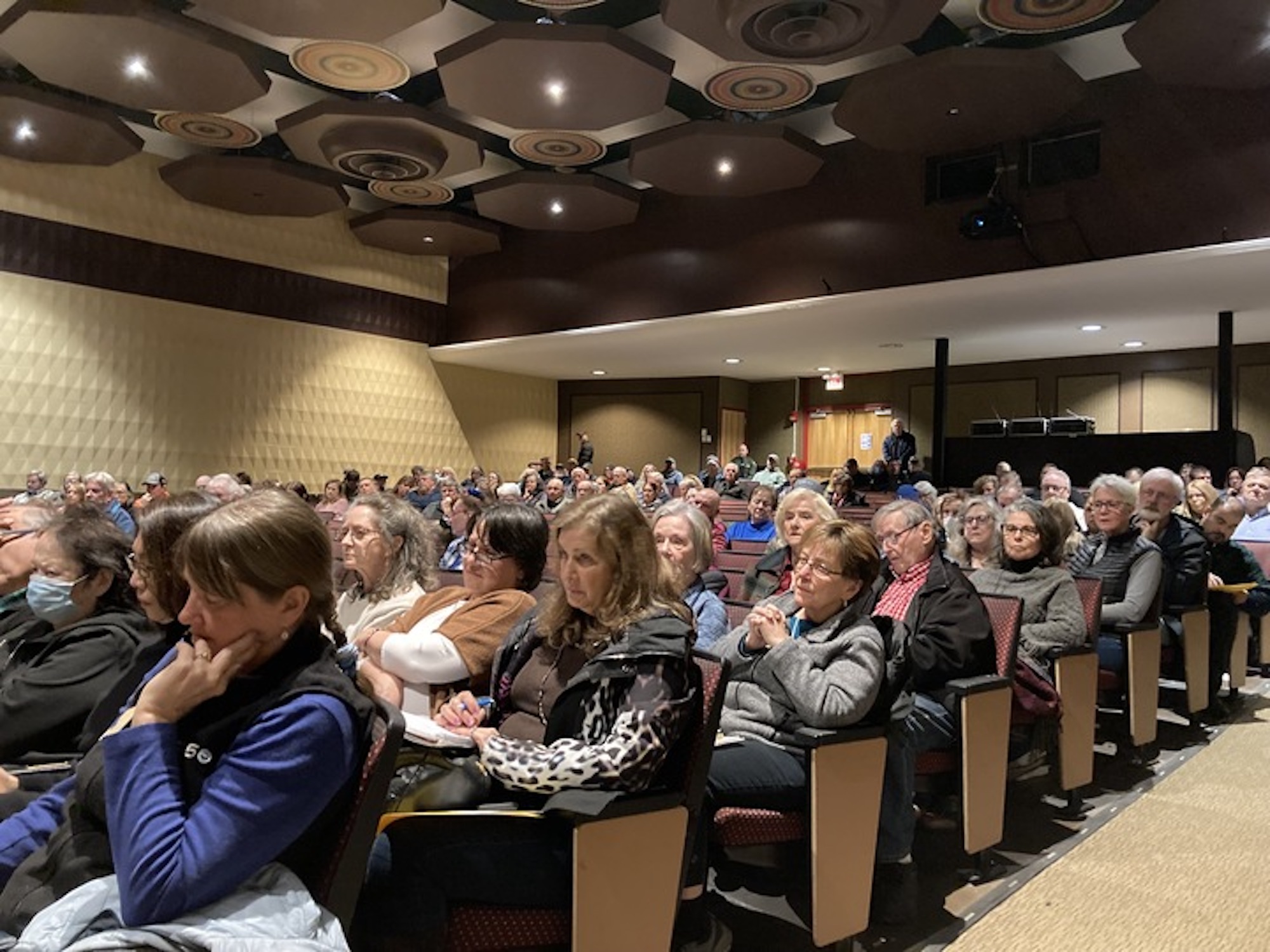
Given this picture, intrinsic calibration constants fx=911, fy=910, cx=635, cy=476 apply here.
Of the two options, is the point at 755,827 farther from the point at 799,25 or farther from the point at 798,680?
the point at 799,25

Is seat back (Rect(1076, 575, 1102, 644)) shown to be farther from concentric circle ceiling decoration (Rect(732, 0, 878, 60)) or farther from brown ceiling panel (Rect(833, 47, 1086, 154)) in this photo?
brown ceiling panel (Rect(833, 47, 1086, 154))

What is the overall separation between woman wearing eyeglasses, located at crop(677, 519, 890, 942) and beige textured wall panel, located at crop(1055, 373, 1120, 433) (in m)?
11.0

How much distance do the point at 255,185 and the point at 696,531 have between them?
8.62m

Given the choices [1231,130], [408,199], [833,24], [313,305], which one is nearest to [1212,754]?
[833,24]

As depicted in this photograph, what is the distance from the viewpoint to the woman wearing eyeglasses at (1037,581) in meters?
2.90

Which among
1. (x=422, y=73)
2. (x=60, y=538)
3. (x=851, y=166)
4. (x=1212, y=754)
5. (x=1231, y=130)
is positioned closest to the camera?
(x=60, y=538)

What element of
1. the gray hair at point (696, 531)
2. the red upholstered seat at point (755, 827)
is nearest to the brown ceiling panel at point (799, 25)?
the gray hair at point (696, 531)

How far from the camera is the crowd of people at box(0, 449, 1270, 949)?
1.10 metres

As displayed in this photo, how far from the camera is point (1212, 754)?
11.8 ft

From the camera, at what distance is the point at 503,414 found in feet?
45.8

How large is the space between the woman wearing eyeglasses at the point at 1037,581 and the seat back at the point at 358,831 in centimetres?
227

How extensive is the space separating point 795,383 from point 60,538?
1330cm

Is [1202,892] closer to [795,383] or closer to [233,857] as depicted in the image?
[233,857]

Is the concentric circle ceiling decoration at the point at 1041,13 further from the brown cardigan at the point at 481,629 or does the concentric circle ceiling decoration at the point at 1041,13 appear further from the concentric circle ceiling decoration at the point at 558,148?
the brown cardigan at the point at 481,629
